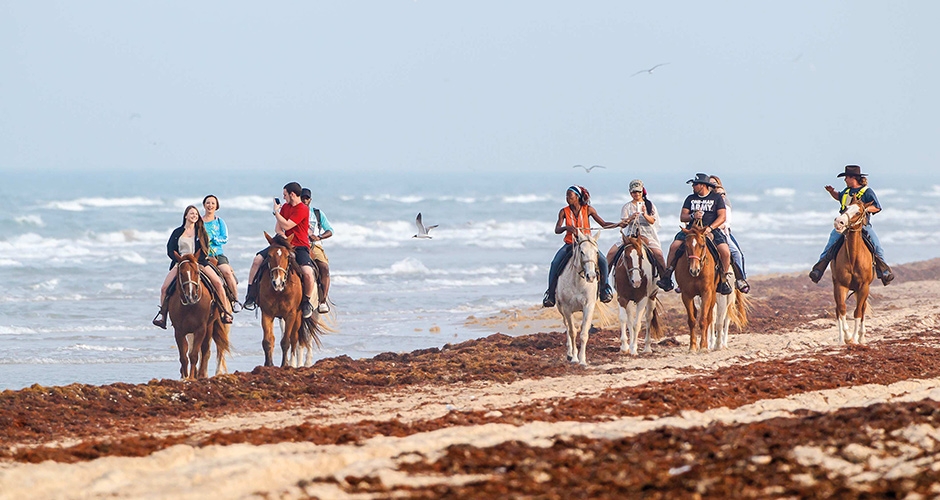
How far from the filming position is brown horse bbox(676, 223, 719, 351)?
14547 mm

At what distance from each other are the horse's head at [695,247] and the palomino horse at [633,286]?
587 millimetres

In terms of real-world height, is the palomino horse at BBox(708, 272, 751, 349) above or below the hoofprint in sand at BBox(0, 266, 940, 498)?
above

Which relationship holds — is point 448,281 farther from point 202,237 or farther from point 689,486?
point 689,486

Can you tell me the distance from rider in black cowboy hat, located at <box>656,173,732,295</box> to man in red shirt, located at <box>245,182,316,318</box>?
14.8 ft

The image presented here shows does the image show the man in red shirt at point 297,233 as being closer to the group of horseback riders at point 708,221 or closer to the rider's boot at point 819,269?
the group of horseback riders at point 708,221

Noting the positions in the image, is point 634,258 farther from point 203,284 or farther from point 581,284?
point 203,284

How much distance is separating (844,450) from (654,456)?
1.12 metres

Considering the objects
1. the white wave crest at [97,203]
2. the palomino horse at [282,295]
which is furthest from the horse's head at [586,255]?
the white wave crest at [97,203]

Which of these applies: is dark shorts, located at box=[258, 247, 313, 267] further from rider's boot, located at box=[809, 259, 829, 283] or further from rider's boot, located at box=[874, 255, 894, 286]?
rider's boot, located at box=[874, 255, 894, 286]

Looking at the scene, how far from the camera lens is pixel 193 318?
13.3 m

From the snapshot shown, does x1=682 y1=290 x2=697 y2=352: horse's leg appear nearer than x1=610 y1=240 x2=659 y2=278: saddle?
No

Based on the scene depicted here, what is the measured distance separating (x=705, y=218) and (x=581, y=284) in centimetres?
244

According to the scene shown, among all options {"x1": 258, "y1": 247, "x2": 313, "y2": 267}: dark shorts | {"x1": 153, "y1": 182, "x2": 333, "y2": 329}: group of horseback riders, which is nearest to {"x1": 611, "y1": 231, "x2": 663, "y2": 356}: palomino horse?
{"x1": 153, "y1": 182, "x2": 333, "y2": 329}: group of horseback riders

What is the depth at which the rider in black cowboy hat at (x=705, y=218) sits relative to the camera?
15.0 m
